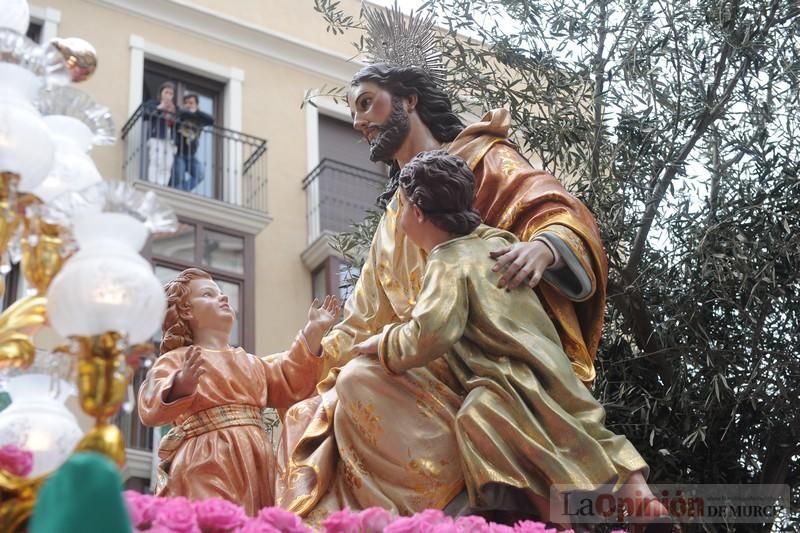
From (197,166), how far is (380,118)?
1067cm

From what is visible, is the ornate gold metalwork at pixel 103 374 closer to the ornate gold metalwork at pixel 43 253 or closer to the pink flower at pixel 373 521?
the ornate gold metalwork at pixel 43 253

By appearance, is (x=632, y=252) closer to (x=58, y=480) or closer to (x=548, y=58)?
(x=548, y=58)

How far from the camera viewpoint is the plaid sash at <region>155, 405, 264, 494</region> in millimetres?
4828

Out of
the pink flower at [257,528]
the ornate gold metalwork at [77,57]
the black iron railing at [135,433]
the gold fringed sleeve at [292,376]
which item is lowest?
the pink flower at [257,528]

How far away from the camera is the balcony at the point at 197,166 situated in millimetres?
15242

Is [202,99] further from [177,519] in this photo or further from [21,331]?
[177,519]

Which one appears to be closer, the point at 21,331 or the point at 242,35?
the point at 21,331

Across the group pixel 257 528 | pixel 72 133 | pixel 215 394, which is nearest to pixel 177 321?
pixel 215 394

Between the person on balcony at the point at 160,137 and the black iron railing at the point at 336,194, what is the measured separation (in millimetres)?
1759

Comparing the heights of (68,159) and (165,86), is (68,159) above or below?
below

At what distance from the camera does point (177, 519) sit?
3.08 m

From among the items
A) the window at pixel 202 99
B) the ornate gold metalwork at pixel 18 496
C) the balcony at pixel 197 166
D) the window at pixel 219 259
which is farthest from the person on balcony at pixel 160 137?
the ornate gold metalwork at pixel 18 496

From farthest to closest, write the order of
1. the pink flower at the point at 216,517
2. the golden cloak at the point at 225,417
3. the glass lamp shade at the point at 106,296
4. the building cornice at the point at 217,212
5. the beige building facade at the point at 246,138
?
the beige building facade at the point at 246,138 → the building cornice at the point at 217,212 → the golden cloak at the point at 225,417 → the pink flower at the point at 216,517 → the glass lamp shade at the point at 106,296

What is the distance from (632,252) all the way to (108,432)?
5313 millimetres
